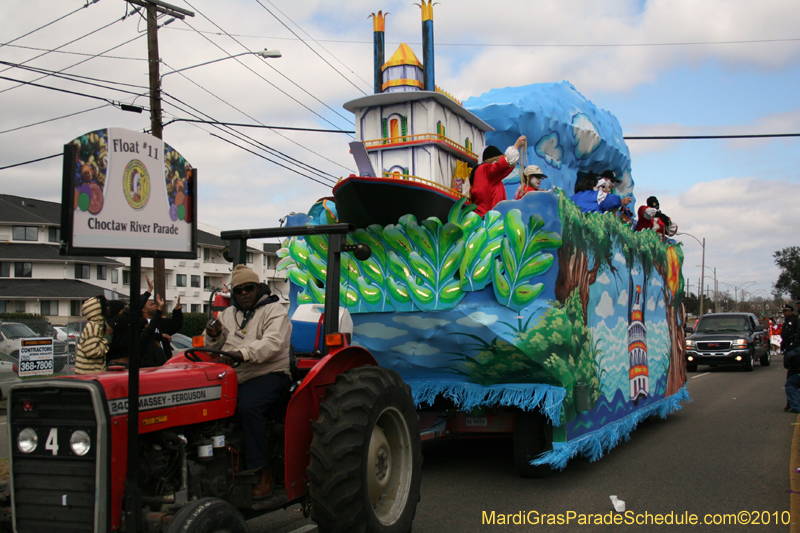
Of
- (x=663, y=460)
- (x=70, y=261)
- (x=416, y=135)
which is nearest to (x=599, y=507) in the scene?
(x=663, y=460)

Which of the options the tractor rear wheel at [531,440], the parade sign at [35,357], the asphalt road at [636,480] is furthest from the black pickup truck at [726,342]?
the parade sign at [35,357]

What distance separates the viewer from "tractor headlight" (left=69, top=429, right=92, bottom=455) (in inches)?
132

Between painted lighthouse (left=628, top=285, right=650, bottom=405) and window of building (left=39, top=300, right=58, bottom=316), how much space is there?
40884 millimetres

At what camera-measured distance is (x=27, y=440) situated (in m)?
3.50

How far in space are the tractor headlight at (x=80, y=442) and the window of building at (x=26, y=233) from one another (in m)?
45.9

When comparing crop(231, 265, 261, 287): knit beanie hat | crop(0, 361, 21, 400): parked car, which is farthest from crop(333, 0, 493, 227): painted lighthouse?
crop(0, 361, 21, 400): parked car

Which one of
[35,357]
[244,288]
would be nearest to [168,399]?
[244,288]

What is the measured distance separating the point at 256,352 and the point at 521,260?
3094 millimetres

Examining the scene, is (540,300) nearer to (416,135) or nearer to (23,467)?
(416,135)

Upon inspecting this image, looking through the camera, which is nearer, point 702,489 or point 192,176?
point 192,176

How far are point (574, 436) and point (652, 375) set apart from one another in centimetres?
337

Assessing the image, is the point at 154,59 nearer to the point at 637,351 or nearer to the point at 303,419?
the point at 637,351

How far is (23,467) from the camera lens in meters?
3.50

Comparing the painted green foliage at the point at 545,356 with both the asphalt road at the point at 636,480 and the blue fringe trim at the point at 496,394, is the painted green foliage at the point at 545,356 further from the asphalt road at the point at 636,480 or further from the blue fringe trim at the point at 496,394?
the asphalt road at the point at 636,480
